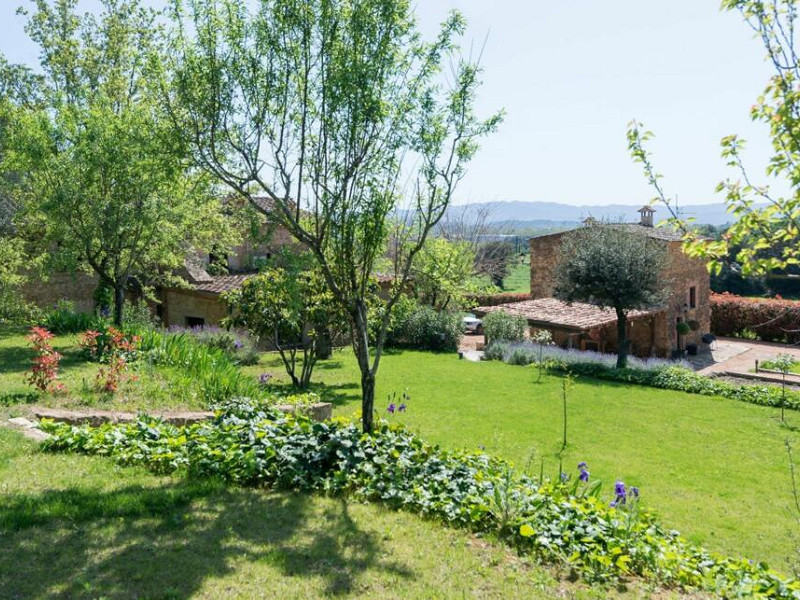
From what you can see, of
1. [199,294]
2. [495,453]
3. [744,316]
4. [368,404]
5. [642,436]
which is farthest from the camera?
[744,316]

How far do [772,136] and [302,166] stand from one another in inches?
193

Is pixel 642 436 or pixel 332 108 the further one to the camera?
pixel 642 436

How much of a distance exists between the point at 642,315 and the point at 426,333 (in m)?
9.41

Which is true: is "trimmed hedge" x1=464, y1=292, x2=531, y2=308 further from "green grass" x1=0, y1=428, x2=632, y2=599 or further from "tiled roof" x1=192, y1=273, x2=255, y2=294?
"green grass" x1=0, y1=428, x2=632, y2=599

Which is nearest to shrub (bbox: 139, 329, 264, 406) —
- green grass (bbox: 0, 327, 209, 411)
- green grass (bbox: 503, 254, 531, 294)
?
green grass (bbox: 0, 327, 209, 411)

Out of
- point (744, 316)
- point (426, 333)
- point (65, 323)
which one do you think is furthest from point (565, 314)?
point (65, 323)

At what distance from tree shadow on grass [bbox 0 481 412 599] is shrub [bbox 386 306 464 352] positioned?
2130cm

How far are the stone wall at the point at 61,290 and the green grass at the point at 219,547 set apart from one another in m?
20.2

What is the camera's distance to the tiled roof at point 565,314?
2438cm

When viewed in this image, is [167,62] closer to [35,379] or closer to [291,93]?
[291,93]

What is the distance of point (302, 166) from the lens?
24.1 ft

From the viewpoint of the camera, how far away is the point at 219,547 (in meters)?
4.75

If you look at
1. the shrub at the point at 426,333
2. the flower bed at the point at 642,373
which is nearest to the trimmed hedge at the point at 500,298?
the shrub at the point at 426,333

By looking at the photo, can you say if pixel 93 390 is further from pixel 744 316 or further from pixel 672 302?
pixel 744 316
